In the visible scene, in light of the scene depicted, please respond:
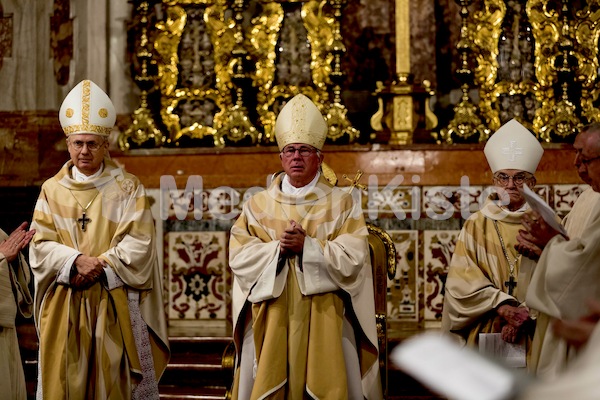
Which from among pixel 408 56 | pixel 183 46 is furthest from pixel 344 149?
pixel 183 46

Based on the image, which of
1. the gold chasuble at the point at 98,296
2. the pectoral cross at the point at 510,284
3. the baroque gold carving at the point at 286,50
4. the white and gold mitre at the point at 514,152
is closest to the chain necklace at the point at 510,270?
the pectoral cross at the point at 510,284

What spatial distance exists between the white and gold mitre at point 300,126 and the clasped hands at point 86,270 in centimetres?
116

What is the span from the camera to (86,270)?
5.43 m

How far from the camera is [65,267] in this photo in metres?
5.45

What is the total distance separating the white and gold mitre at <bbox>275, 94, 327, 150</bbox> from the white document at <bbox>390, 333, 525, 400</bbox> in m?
3.78

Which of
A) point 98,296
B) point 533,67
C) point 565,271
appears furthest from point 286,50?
point 565,271

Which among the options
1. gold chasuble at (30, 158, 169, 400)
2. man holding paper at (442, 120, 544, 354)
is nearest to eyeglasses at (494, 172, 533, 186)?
man holding paper at (442, 120, 544, 354)

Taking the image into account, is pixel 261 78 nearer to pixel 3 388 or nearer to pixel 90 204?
pixel 90 204

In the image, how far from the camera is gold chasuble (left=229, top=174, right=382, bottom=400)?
17.1ft

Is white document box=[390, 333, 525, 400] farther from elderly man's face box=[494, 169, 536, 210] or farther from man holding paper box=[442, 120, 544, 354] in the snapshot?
elderly man's face box=[494, 169, 536, 210]

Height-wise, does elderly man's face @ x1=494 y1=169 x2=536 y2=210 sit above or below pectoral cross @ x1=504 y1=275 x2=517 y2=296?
above

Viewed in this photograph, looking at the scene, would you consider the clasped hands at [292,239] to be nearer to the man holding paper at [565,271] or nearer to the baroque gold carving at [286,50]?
the man holding paper at [565,271]

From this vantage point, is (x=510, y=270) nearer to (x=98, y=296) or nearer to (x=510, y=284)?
(x=510, y=284)

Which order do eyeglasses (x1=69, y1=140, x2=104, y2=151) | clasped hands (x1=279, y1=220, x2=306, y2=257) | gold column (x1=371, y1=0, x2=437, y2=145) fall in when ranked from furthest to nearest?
gold column (x1=371, y1=0, x2=437, y2=145) < eyeglasses (x1=69, y1=140, x2=104, y2=151) < clasped hands (x1=279, y1=220, x2=306, y2=257)
